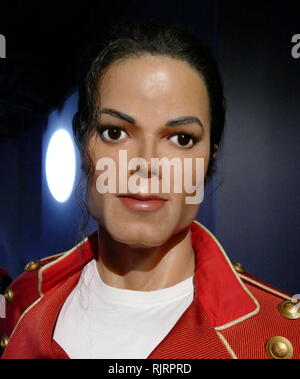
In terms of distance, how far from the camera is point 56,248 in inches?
161

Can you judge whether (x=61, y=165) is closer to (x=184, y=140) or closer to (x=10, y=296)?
(x=10, y=296)

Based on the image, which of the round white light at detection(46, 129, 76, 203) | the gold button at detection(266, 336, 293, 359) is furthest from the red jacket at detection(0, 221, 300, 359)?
the round white light at detection(46, 129, 76, 203)

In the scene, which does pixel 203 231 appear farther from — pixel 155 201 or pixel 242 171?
pixel 242 171

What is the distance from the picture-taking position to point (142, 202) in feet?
2.48

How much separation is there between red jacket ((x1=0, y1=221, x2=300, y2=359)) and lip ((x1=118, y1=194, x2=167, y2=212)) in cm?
23

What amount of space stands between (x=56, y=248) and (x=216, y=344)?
3560 mm

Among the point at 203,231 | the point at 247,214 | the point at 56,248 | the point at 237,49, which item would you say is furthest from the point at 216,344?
the point at 56,248

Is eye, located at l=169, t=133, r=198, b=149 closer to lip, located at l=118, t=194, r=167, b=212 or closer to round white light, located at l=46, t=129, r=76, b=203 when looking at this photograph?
lip, located at l=118, t=194, r=167, b=212

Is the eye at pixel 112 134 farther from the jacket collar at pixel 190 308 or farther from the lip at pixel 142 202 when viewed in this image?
the jacket collar at pixel 190 308

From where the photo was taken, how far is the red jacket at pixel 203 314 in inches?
29.1

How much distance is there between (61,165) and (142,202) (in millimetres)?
3208

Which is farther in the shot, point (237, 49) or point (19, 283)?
point (237, 49)
